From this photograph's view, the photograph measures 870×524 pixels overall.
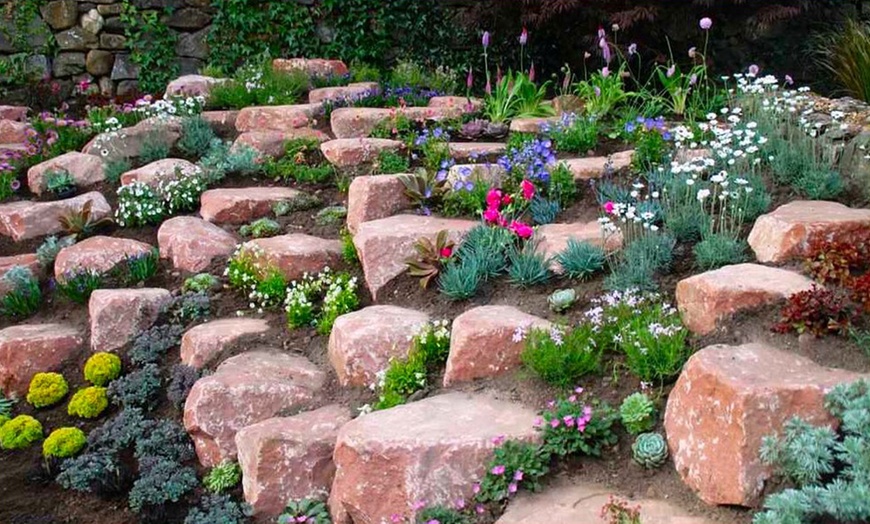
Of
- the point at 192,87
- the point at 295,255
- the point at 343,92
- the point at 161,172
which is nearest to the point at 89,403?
the point at 295,255

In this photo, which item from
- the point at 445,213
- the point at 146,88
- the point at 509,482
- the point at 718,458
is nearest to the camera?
the point at 718,458

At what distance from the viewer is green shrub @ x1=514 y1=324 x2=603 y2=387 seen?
3.63 metres

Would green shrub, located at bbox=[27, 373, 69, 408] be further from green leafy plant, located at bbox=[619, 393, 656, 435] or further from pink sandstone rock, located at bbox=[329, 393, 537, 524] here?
green leafy plant, located at bbox=[619, 393, 656, 435]

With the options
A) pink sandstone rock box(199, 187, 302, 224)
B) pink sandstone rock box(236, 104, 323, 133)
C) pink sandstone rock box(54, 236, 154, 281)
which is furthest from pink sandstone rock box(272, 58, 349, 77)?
pink sandstone rock box(54, 236, 154, 281)

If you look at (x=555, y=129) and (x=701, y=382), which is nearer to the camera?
(x=701, y=382)

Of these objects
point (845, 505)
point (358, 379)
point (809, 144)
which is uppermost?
point (809, 144)

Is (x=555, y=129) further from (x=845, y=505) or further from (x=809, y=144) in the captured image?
(x=845, y=505)

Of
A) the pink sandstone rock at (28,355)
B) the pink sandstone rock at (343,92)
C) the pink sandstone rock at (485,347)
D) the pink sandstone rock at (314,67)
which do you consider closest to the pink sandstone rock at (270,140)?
the pink sandstone rock at (343,92)

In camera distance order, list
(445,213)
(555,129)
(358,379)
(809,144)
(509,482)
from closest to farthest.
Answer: (509,482) < (358,379) < (809,144) < (445,213) < (555,129)

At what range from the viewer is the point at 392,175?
213 inches

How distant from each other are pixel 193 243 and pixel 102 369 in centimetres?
96

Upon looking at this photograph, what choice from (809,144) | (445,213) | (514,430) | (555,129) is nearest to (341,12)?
(555,129)

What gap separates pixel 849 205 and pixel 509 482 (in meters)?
2.34

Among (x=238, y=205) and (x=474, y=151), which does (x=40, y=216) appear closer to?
(x=238, y=205)
